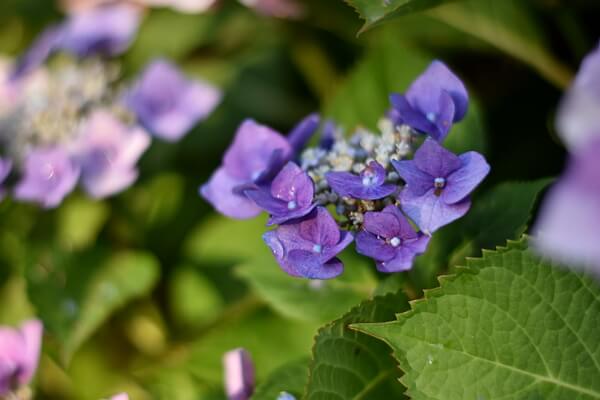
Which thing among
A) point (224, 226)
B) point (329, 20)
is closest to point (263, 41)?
point (329, 20)

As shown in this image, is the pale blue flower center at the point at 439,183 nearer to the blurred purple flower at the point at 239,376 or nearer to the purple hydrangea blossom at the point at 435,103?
the purple hydrangea blossom at the point at 435,103

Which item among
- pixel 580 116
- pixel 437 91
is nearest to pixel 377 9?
pixel 437 91

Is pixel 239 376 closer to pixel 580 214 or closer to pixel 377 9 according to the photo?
pixel 377 9

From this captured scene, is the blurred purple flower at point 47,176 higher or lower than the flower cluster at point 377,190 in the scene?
lower

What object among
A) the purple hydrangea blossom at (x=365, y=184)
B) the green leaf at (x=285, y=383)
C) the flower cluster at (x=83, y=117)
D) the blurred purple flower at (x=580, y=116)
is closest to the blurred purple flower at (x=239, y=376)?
the green leaf at (x=285, y=383)

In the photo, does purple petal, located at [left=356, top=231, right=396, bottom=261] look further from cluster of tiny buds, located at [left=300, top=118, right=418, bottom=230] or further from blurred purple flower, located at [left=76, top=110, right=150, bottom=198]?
blurred purple flower, located at [left=76, top=110, right=150, bottom=198]

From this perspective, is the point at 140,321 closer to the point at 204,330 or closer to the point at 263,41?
the point at 204,330

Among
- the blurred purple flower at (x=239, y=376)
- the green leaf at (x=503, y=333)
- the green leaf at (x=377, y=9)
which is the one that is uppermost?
the green leaf at (x=377, y=9)

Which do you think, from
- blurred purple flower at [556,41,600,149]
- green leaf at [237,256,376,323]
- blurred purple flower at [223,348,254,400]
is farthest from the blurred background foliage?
blurred purple flower at [556,41,600,149]

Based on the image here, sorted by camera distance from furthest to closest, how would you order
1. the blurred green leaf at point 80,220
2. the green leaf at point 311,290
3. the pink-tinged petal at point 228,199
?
the blurred green leaf at point 80,220 → the green leaf at point 311,290 → the pink-tinged petal at point 228,199
